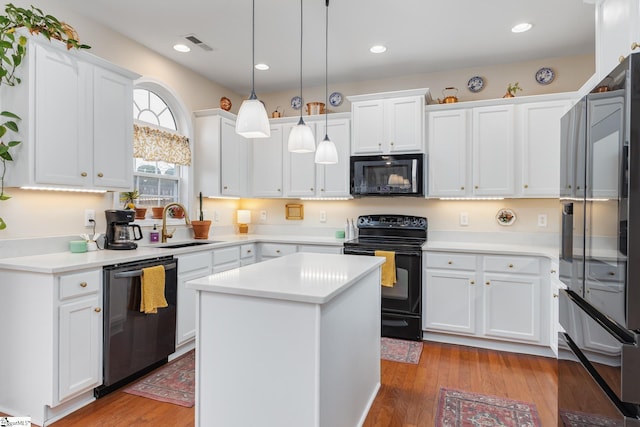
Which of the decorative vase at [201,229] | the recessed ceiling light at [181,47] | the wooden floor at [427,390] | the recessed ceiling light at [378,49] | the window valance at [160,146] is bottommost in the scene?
the wooden floor at [427,390]

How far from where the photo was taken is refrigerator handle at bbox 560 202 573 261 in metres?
1.58

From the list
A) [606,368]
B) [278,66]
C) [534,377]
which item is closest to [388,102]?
[278,66]

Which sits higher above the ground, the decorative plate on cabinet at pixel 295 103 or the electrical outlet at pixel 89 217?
the decorative plate on cabinet at pixel 295 103

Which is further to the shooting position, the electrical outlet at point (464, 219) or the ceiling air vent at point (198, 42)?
the electrical outlet at point (464, 219)

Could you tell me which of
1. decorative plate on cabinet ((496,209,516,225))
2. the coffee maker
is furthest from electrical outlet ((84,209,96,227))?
decorative plate on cabinet ((496,209,516,225))

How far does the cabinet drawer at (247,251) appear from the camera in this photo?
3914 millimetres

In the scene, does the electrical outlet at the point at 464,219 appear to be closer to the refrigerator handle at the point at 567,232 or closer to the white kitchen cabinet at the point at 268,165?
the white kitchen cabinet at the point at 268,165

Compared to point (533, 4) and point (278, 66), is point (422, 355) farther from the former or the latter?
point (278, 66)

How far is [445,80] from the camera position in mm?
4039

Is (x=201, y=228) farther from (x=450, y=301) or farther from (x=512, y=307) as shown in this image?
(x=512, y=307)

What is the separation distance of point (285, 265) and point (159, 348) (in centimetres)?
140

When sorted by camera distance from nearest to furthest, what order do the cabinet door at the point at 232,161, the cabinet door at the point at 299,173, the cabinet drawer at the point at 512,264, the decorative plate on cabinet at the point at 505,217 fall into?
the cabinet drawer at the point at 512,264 < the decorative plate on cabinet at the point at 505,217 < the cabinet door at the point at 232,161 < the cabinet door at the point at 299,173

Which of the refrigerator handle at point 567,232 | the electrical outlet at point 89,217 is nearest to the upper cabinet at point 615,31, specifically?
the refrigerator handle at point 567,232

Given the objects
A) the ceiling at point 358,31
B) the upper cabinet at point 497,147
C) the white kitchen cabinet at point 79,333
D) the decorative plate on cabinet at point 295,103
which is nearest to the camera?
the white kitchen cabinet at point 79,333
